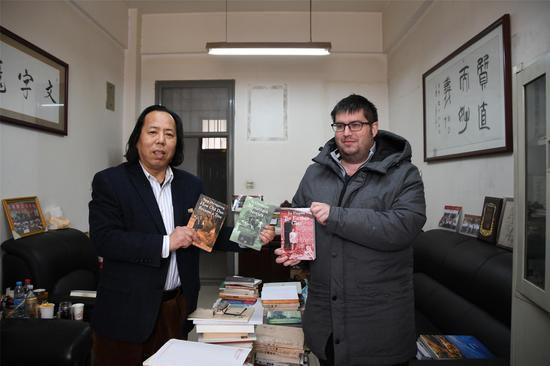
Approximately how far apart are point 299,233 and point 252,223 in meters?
0.25

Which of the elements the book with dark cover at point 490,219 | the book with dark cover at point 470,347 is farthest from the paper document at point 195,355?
the book with dark cover at point 490,219

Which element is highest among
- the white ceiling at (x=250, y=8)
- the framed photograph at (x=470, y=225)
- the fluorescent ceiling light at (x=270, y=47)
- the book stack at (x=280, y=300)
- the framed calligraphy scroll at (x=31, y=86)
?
the white ceiling at (x=250, y=8)

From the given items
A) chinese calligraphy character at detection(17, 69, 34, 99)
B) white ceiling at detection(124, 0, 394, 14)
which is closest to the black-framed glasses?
chinese calligraphy character at detection(17, 69, 34, 99)

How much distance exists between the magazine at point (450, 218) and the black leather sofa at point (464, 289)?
12cm

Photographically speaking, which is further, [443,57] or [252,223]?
[443,57]

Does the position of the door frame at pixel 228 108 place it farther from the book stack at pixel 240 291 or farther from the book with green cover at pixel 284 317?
the book with green cover at pixel 284 317

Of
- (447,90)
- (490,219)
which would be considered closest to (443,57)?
(447,90)

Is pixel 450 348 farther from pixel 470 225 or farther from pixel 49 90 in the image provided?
pixel 49 90

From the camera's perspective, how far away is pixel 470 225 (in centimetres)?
256

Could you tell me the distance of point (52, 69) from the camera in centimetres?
303

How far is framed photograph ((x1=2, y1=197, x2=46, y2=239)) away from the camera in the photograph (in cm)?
250

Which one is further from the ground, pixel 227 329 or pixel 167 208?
pixel 167 208

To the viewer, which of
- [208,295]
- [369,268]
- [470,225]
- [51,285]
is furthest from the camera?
[208,295]

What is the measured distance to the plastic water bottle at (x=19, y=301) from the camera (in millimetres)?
2168
